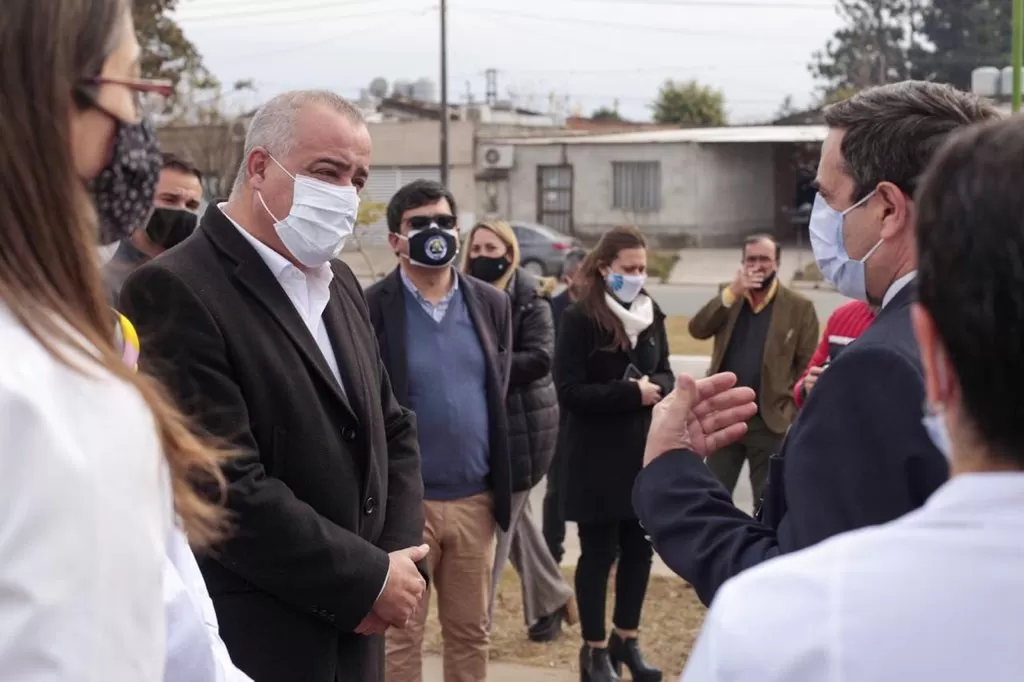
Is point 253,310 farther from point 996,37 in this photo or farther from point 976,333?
point 996,37

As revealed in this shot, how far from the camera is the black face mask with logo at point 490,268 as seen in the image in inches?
242

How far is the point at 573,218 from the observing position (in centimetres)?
4084

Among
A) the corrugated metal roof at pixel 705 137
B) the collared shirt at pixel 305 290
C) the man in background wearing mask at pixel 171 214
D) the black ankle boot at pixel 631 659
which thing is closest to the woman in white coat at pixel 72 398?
→ the collared shirt at pixel 305 290

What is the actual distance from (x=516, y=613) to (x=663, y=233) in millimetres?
34556

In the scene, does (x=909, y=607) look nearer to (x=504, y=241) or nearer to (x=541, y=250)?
(x=504, y=241)

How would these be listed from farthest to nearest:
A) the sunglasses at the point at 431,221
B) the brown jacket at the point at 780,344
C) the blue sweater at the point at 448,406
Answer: the brown jacket at the point at 780,344, the sunglasses at the point at 431,221, the blue sweater at the point at 448,406

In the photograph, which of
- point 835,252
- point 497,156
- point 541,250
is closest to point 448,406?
point 835,252

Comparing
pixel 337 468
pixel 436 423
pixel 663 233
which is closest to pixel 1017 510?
pixel 337 468

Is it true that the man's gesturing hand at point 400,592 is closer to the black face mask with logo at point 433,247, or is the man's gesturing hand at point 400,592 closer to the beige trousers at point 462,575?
the beige trousers at point 462,575

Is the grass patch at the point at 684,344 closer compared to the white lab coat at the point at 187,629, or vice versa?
the white lab coat at the point at 187,629

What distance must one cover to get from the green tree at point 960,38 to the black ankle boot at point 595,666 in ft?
181

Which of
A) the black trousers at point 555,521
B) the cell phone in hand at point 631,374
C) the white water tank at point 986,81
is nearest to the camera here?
the cell phone in hand at point 631,374

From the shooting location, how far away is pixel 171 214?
193 inches

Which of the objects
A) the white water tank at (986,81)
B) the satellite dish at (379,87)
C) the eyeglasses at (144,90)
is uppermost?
the satellite dish at (379,87)
